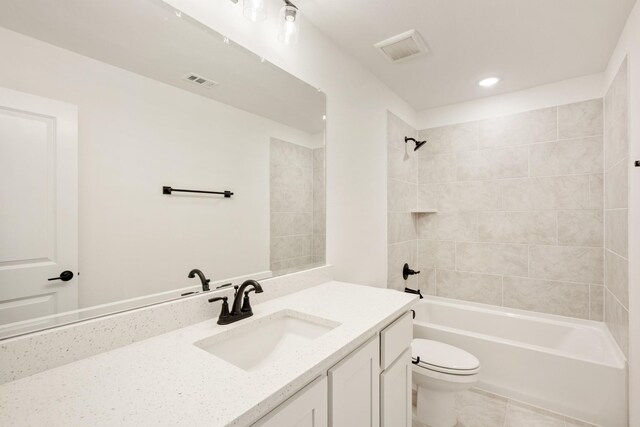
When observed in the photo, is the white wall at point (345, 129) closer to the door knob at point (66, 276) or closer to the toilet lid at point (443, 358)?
the toilet lid at point (443, 358)

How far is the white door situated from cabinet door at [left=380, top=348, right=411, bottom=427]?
3.75 feet

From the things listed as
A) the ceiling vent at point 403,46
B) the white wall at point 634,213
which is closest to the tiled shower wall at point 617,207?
the white wall at point 634,213

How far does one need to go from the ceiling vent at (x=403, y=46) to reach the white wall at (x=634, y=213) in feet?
3.47

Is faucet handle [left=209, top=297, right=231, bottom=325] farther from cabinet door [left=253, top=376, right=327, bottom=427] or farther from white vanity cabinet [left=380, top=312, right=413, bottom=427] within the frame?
white vanity cabinet [left=380, top=312, right=413, bottom=427]

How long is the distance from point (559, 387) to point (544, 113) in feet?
7.05

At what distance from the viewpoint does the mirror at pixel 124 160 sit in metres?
0.74

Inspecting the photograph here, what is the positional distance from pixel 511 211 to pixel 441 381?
5.58 ft

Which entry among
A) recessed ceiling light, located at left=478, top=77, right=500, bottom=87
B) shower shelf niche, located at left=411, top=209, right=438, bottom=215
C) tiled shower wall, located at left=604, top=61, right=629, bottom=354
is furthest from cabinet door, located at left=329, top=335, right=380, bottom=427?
recessed ceiling light, located at left=478, top=77, right=500, bottom=87

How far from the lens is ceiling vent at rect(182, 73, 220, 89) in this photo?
1103 mm

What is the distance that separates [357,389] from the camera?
3.22ft

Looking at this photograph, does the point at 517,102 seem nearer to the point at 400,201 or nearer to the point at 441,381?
the point at 400,201

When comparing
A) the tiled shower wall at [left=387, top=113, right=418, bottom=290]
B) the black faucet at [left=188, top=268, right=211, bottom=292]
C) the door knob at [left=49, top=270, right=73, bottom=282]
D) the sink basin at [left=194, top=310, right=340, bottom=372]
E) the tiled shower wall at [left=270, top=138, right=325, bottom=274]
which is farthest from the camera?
the tiled shower wall at [left=387, top=113, right=418, bottom=290]

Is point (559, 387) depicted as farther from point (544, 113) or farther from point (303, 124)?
point (303, 124)

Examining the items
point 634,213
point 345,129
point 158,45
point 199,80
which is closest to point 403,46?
point 345,129
